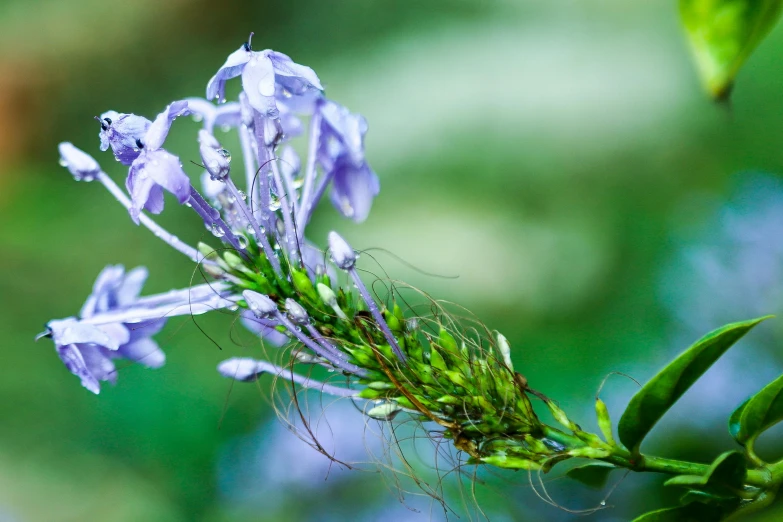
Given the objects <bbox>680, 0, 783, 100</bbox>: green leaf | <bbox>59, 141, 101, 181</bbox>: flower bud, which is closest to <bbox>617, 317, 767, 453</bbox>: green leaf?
<bbox>680, 0, 783, 100</bbox>: green leaf

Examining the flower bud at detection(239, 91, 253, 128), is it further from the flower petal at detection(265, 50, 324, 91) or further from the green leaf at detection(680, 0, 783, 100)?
the green leaf at detection(680, 0, 783, 100)

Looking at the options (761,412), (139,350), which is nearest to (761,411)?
(761,412)

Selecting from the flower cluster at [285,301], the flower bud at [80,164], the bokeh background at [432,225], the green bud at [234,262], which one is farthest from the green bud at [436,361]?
the bokeh background at [432,225]

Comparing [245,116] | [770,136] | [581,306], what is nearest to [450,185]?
[581,306]

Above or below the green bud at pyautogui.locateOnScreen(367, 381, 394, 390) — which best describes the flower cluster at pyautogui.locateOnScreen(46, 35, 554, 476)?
above

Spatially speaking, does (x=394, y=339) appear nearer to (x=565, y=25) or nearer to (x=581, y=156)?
(x=581, y=156)

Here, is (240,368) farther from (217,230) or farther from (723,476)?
(723,476)
